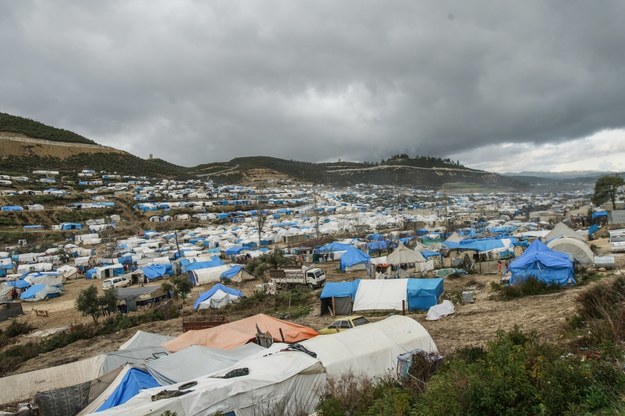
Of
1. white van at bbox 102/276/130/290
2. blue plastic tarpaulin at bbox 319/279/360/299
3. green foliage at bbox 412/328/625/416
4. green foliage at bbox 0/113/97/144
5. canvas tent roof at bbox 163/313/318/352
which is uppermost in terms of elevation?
green foliage at bbox 0/113/97/144

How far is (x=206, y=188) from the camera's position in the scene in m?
A: 116

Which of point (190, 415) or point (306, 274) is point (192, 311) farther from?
point (190, 415)

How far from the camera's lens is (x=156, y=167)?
135 m

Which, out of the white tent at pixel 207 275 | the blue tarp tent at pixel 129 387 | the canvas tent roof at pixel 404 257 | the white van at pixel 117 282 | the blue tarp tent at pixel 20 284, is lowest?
the blue tarp tent at pixel 20 284

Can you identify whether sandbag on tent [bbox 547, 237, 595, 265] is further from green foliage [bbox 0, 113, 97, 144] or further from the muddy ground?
green foliage [bbox 0, 113, 97, 144]

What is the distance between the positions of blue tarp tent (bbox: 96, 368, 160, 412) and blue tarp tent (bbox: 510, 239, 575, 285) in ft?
48.0

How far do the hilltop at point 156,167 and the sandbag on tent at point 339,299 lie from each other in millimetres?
96681

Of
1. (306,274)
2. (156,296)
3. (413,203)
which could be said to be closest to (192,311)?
(156,296)

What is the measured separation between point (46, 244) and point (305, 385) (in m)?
62.9

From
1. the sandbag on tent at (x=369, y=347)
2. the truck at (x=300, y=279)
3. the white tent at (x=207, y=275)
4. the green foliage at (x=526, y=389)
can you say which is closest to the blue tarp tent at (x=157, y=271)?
the white tent at (x=207, y=275)

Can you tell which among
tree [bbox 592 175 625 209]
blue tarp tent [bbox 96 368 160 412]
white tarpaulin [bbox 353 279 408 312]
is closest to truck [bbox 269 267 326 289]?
white tarpaulin [bbox 353 279 408 312]

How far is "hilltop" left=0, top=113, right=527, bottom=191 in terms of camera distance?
326 feet

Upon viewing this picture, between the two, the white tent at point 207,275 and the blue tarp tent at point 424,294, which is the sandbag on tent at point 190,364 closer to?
the blue tarp tent at point 424,294

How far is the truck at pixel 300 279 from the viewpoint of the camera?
25597 millimetres
